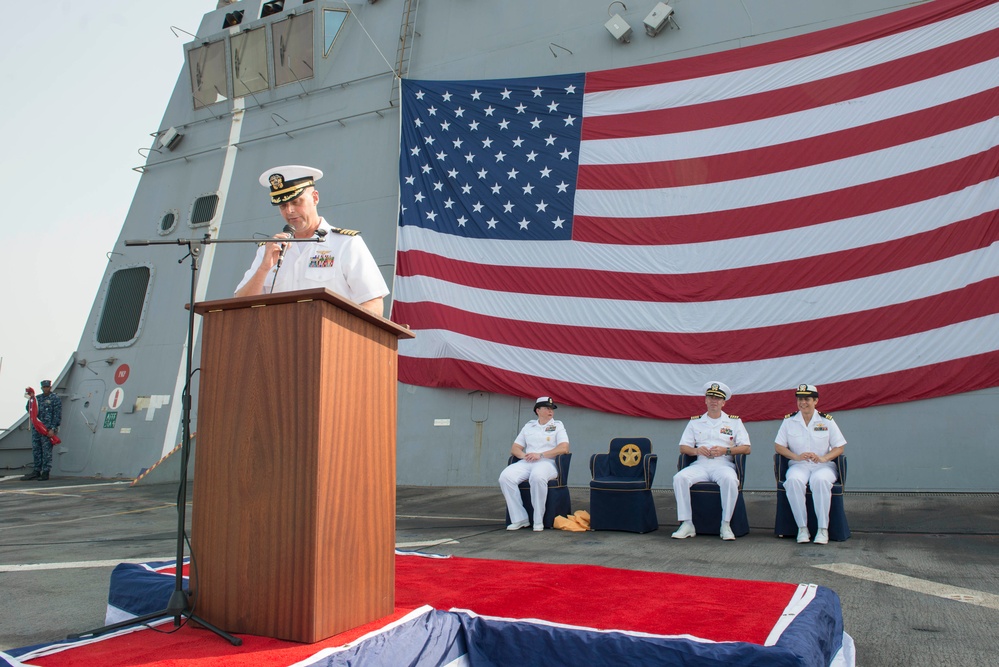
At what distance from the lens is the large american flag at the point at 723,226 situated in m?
6.14

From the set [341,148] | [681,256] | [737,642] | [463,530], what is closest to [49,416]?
[341,148]

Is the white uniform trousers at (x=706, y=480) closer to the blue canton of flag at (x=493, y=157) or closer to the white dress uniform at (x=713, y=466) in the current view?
the white dress uniform at (x=713, y=466)

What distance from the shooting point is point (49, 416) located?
35.2 ft

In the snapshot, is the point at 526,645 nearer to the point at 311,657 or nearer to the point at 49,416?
the point at 311,657

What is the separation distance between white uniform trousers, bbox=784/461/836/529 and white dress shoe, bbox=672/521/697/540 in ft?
2.17

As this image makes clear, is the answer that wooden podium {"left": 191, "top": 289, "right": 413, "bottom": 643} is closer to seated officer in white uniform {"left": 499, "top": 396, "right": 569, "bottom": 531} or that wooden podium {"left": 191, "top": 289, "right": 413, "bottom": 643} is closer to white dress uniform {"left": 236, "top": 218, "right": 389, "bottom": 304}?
white dress uniform {"left": 236, "top": 218, "right": 389, "bottom": 304}

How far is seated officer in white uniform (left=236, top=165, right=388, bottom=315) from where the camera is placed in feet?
7.42

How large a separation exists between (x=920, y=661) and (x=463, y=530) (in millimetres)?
3419

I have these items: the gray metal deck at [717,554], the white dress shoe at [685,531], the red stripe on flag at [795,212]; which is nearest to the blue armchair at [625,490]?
the gray metal deck at [717,554]

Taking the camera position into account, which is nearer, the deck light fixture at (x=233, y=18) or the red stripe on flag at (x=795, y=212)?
the red stripe on flag at (x=795, y=212)

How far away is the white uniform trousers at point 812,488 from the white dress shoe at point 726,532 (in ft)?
1.39

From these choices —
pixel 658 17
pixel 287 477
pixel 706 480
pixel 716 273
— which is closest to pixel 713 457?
pixel 706 480

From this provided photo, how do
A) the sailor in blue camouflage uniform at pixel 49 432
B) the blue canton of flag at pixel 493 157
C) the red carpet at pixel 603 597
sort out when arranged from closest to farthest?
the red carpet at pixel 603 597 < the blue canton of flag at pixel 493 157 < the sailor in blue camouflage uniform at pixel 49 432

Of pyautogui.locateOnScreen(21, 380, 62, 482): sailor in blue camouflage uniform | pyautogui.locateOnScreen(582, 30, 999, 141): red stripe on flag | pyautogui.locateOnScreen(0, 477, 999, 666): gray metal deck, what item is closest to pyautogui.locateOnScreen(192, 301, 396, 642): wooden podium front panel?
pyautogui.locateOnScreen(0, 477, 999, 666): gray metal deck
